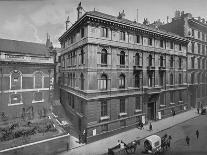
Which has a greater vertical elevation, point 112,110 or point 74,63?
point 74,63

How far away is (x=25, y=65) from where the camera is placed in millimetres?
24500

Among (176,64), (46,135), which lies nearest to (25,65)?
(46,135)

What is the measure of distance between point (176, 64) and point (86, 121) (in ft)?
67.7

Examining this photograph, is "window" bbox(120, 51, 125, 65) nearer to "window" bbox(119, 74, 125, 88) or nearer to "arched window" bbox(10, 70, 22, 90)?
"window" bbox(119, 74, 125, 88)

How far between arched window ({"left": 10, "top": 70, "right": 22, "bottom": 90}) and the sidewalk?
12527 mm

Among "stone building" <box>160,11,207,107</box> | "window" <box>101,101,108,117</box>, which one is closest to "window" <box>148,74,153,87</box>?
"window" <box>101,101,108,117</box>

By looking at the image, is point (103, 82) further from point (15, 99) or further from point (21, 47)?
point (21, 47)

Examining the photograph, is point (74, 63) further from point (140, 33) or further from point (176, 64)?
point (176, 64)

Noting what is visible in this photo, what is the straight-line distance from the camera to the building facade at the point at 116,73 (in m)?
18.1

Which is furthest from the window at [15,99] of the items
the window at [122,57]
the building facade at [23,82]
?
the window at [122,57]

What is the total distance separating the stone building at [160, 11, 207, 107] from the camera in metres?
30.3

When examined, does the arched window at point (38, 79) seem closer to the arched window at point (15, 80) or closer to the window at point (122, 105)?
the arched window at point (15, 80)

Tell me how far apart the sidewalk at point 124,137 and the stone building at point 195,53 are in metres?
7.37

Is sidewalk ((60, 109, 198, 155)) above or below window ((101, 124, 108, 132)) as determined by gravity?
below
